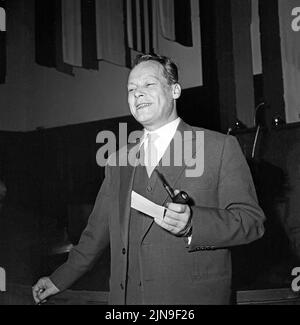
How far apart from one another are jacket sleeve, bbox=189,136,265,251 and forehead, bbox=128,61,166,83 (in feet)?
0.88

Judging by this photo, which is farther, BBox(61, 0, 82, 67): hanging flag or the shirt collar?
BBox(61, 0, 82, 67): hanging flag

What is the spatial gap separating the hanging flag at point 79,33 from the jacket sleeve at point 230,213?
1.20m

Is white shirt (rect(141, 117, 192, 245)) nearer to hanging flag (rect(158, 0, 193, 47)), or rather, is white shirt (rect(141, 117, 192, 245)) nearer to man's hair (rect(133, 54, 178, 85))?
man's hair (rect(133, 54, 178, 85))

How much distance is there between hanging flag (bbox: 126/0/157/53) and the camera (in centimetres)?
214

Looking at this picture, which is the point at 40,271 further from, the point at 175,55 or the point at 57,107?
the point at 175,55

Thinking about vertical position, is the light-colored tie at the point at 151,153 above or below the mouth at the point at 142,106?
below

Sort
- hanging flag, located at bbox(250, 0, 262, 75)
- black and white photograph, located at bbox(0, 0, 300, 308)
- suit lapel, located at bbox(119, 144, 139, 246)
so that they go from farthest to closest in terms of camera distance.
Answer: hanging flag, located at bbox(250, 0, 262, 75) < black and white photograph, located at bbox(0, 0, 300, 308) < suit lapel, located at bbox(119, 144, 139, 246)

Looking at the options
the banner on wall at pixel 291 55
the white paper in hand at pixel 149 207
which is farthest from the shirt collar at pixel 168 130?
the banner on wall at pixel 291 55

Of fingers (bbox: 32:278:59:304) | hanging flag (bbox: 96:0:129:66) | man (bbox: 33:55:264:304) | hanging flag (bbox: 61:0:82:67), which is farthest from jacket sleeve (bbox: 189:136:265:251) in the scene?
hanging flag (bbox: 61:0:82:67)

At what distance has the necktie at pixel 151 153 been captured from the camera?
1.32 meters

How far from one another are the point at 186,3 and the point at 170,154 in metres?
1.07

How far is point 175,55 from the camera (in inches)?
84.5

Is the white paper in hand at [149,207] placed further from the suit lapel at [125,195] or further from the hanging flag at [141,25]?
the hanging flag at [141,25]
